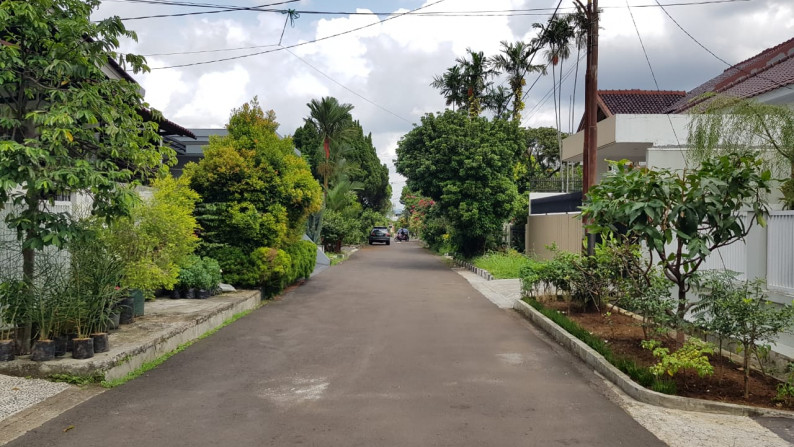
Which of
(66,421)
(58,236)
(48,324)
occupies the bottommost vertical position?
(66,421)

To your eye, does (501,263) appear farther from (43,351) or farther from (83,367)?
(43,351)

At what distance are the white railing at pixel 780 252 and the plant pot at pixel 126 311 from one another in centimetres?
962

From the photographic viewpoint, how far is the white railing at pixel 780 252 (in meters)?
7.74

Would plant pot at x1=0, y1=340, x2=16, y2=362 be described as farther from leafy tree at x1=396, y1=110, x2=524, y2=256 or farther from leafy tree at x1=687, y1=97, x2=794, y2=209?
leafy tree at x1=396, y1=110, x2=524, y2=256

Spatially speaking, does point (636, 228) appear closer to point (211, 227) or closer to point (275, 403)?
point (275, 403)

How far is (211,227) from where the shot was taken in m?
14.2

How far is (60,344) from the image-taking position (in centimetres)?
701

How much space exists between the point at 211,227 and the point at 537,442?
11124mm

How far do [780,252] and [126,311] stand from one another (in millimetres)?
9784

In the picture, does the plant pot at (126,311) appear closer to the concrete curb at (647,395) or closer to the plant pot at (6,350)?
the plant pot at (6,350)

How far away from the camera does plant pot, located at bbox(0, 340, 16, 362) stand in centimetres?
663

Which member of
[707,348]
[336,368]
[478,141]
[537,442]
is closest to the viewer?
[537,442]

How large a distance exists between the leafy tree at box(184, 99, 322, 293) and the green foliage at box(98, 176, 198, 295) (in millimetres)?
3197

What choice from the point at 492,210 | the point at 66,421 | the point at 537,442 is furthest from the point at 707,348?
the point at 492,210
